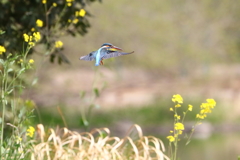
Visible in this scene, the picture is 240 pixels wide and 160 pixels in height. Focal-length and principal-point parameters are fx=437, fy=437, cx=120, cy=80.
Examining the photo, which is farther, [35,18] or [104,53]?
[35,18]

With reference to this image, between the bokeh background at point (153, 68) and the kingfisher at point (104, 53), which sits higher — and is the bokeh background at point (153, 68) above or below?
above

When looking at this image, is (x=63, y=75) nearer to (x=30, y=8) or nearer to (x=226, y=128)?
(x=226, y=128)

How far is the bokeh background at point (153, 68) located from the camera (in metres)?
19.3

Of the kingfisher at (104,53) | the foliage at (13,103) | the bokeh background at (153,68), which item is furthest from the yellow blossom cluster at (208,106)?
the bokeh background at (153,68)

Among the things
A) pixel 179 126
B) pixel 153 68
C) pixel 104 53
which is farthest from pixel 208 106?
pixel 153 68

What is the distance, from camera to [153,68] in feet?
89.5

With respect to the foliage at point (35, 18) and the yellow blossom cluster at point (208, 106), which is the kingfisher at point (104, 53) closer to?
the yellow blossom cluster at point (208, 106)

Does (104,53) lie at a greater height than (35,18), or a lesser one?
lesser

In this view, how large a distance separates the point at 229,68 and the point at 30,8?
24.6m

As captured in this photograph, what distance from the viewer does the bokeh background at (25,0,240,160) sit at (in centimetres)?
1930

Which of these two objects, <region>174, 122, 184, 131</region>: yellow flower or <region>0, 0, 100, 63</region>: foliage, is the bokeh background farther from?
<region>174, 122, 184, 131</region>: yellow flower

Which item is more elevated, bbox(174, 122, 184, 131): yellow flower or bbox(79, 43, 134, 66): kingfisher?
bbox(79, 43, 134, 66): kingfisher

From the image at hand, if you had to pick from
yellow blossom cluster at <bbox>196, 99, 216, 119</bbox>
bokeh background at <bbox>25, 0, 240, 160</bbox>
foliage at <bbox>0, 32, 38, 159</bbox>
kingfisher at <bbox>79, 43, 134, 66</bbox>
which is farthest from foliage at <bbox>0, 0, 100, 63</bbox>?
Answer: bokeh background at <bbox>25, 0, 240, 160</bbox>

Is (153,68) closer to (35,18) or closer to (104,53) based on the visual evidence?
(35,18)
